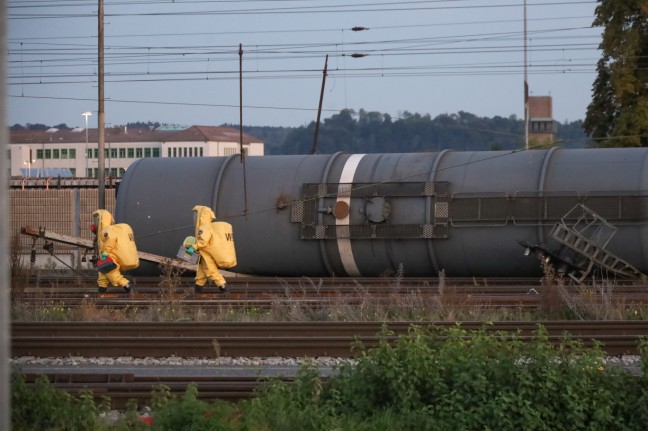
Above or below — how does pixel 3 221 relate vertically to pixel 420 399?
above

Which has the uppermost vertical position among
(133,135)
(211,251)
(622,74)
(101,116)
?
(133,135)

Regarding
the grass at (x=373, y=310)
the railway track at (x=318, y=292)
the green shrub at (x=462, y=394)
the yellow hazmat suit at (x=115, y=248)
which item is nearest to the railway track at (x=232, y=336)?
the grass at (x=373, y=310)

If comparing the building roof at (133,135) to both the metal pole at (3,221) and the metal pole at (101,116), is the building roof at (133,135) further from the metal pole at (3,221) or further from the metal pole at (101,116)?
the metal pole at (3,221)

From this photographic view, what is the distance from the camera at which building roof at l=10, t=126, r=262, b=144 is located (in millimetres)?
93562

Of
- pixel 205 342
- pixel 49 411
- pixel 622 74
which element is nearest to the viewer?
pixel 49 411

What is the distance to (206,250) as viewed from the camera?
1659 centimetres

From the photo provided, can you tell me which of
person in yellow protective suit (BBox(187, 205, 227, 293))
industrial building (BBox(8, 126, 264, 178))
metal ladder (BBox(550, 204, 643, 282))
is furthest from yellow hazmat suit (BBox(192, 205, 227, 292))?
industrial building (BBox(8, 126, 264, 178))

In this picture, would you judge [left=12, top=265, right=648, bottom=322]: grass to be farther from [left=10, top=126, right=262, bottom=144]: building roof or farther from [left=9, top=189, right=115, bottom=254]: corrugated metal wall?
[left=10, top=126, right=262, bottom=144]: building roof

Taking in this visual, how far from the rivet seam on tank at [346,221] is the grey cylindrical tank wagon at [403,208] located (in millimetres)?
21

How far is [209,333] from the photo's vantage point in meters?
12.6

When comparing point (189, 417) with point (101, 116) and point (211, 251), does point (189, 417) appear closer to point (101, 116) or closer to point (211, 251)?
point (211, 251)

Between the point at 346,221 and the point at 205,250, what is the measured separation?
3.90 m

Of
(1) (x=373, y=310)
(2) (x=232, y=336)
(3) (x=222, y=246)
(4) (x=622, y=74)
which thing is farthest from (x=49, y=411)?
(4) (x=622, y=74)

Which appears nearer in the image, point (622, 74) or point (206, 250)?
point (206, 250)
